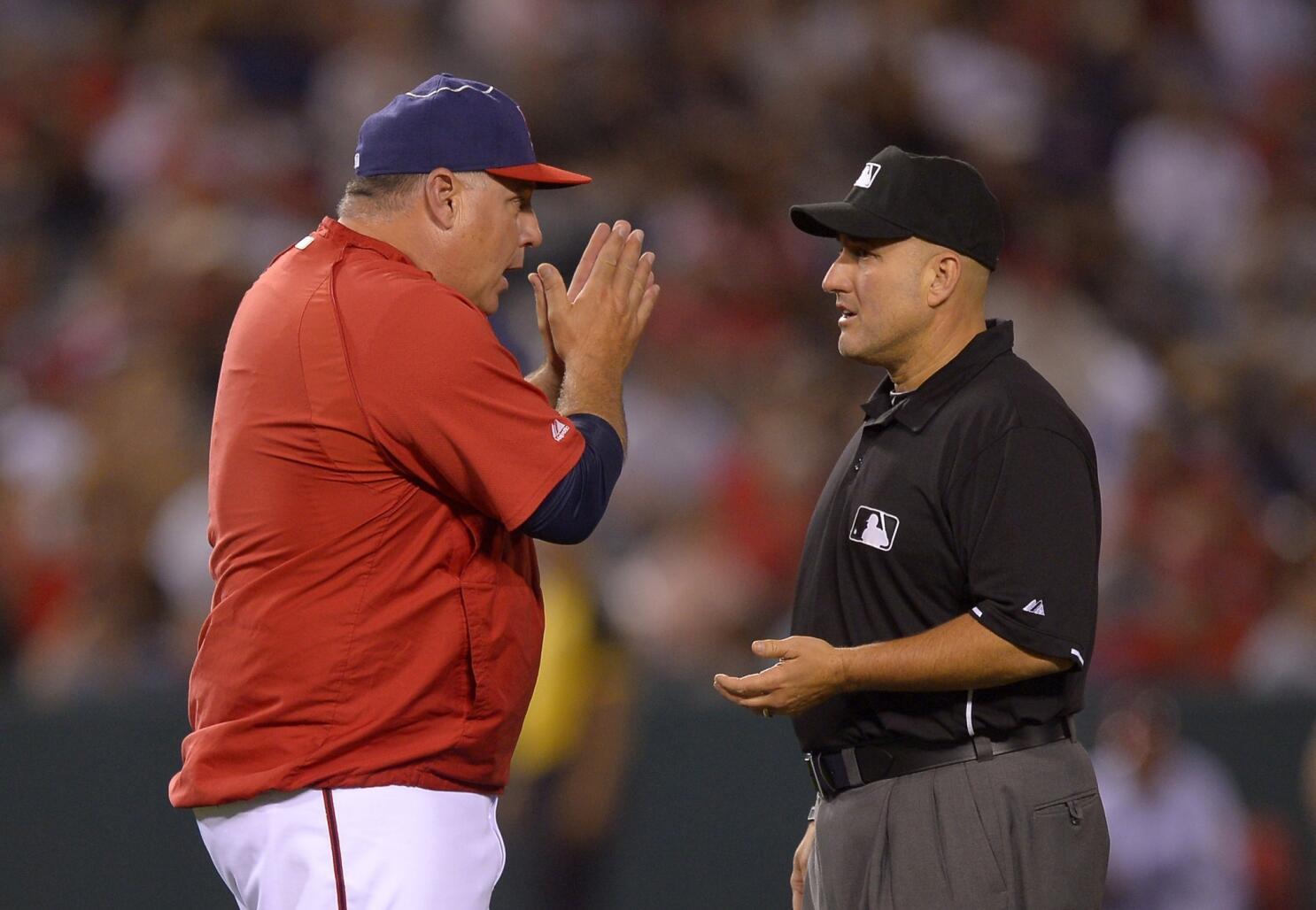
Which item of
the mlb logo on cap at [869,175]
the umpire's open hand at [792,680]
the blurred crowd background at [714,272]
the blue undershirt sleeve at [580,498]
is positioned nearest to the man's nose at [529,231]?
the blue undershirt sleeve at [580,498]

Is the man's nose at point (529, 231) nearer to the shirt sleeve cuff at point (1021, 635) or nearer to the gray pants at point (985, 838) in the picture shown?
the shirt sleeve cuff at point (1021, 635)

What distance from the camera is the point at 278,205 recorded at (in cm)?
912

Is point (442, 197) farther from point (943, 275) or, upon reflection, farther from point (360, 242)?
point (943, 275)

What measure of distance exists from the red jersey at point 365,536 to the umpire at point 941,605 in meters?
0.53

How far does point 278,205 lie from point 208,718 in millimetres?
6171

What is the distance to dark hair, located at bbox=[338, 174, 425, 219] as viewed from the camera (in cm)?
342

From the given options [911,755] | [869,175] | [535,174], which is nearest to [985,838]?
[911,755]

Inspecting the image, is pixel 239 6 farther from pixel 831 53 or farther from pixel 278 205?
pixel 831 53

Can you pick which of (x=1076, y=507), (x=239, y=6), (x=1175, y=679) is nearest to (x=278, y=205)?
A: (x=239, y=6)

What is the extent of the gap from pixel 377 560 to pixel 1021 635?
117cm

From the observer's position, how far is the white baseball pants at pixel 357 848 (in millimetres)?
3209

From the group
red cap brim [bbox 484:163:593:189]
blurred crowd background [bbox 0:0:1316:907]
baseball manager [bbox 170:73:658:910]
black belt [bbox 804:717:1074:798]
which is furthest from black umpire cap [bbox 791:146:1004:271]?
blurred crowd background [bbox 0:0:1316:907]

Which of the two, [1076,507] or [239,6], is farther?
[239,6]

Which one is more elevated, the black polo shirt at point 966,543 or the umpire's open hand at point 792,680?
the black polo shirt at point 966,543
